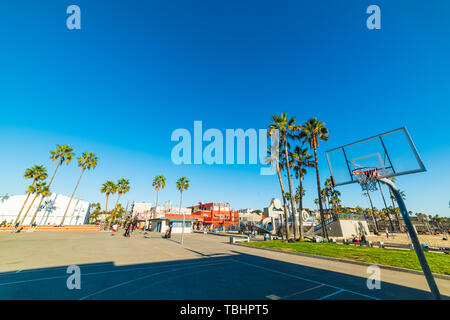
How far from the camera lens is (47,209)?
57.9 meters

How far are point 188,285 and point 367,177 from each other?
11601 mm

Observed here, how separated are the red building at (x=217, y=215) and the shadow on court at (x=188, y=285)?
5113cm

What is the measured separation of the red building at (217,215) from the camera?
194ft

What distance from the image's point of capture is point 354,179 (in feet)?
37.8

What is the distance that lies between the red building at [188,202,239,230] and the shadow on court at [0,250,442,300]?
2013 inches

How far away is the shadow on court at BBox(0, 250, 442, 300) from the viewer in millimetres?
6004

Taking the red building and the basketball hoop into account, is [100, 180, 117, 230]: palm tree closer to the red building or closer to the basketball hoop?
the red building

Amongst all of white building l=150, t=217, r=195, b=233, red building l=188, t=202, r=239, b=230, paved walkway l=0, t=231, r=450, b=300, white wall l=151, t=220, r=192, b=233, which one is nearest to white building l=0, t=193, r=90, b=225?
white wall l=151, t=220, r=192, b=233

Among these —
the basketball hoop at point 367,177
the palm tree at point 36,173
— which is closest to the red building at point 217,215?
the palm tree at point 36,173
